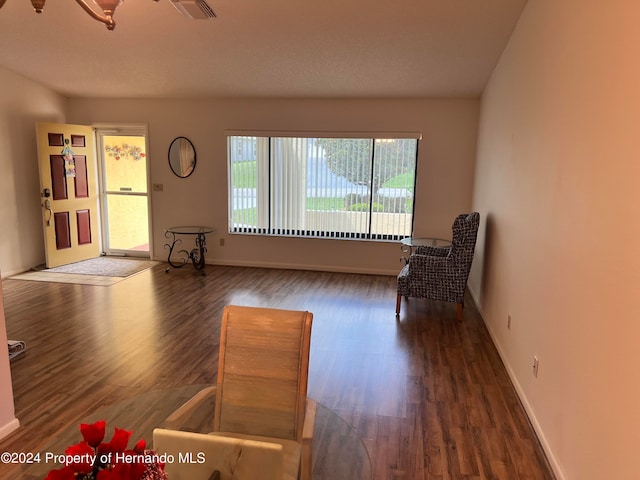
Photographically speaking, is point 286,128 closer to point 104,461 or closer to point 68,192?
point 68,192

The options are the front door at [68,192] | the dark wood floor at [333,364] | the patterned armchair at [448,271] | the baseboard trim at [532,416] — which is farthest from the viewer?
the front door at [68,192]

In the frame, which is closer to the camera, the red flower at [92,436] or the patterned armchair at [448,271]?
the red flower at [92,436]

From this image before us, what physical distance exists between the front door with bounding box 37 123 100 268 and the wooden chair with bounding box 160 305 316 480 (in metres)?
5.16

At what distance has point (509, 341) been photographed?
320 centimetres

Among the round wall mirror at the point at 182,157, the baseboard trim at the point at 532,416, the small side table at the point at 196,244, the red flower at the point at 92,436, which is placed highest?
the round wall mirror at the point at 182,157

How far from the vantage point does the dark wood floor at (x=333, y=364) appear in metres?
2.32

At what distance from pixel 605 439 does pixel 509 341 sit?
158cm

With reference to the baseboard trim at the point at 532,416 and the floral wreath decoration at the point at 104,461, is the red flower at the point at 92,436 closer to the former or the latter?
the floral wreath decoration at the point at 104,461

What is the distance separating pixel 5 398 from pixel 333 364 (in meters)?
1.99

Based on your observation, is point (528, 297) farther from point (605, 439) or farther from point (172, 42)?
point (172, 42)

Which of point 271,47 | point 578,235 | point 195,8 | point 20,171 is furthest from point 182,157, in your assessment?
point 578,235

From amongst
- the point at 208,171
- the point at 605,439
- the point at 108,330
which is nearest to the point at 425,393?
the point at 605,439

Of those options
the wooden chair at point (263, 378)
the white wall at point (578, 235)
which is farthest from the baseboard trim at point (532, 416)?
the wooden chair at point (263, 378)

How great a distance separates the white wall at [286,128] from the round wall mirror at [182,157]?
0.08 meters
